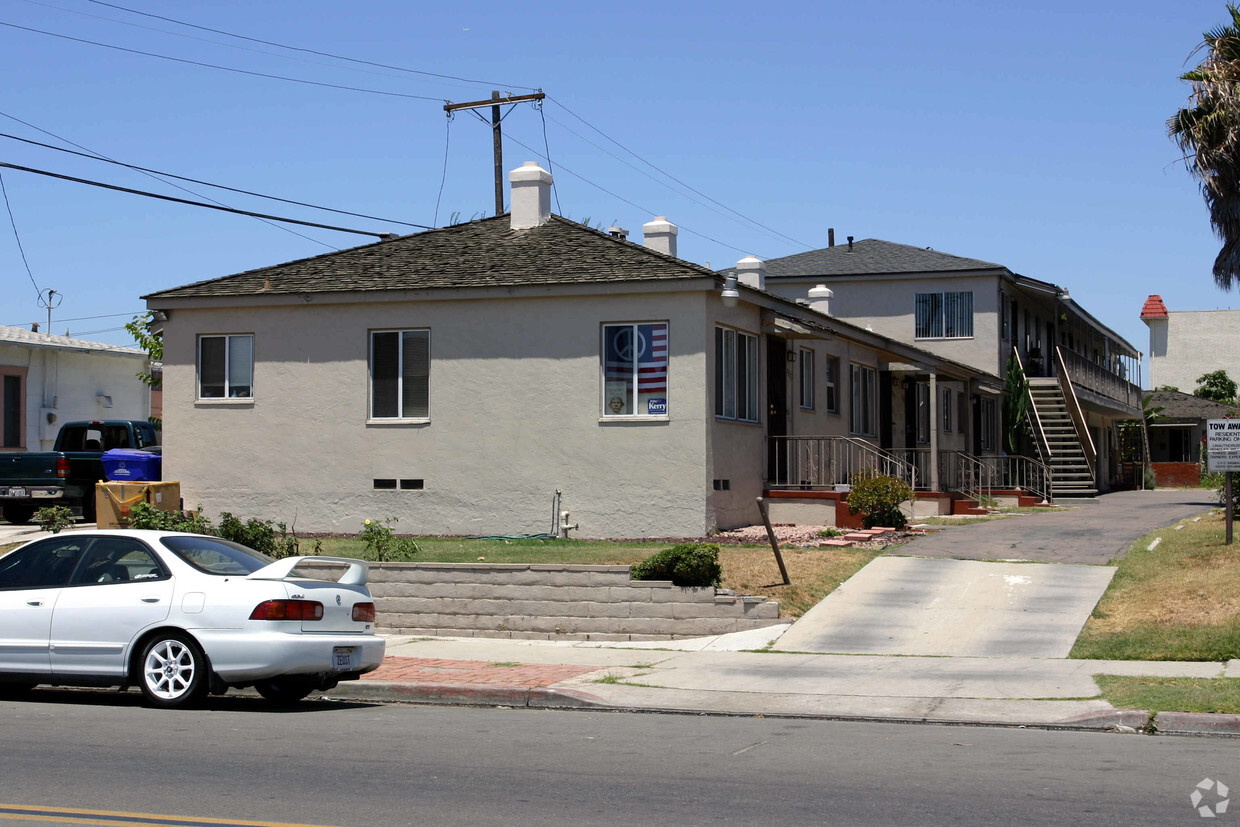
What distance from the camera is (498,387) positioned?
21.2m

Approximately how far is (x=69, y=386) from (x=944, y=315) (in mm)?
25129

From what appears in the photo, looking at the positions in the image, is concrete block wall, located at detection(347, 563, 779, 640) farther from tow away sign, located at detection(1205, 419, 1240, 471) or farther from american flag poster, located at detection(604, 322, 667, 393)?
tow away sign, located at detection(1205, 419, 1240, 471)

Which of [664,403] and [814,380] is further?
[814,380]

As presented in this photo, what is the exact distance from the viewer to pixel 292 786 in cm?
745

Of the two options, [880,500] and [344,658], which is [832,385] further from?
[344,658]

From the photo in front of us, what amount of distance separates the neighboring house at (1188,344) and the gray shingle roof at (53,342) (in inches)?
2211

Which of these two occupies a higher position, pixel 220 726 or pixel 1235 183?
pixel 1235 183

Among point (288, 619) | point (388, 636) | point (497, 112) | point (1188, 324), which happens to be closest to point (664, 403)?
point (388, 636)

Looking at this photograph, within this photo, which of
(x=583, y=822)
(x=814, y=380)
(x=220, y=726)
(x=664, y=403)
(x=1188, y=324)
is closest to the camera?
(x=583, y=822)

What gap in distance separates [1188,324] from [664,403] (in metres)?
61.8

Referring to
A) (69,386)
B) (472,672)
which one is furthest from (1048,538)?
(69,386)

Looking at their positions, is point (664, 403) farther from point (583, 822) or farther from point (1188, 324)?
point (1188, 324)

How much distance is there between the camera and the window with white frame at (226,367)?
898 inches

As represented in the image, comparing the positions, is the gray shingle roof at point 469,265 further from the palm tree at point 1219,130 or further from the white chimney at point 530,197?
the palm tree at point 1219,130
